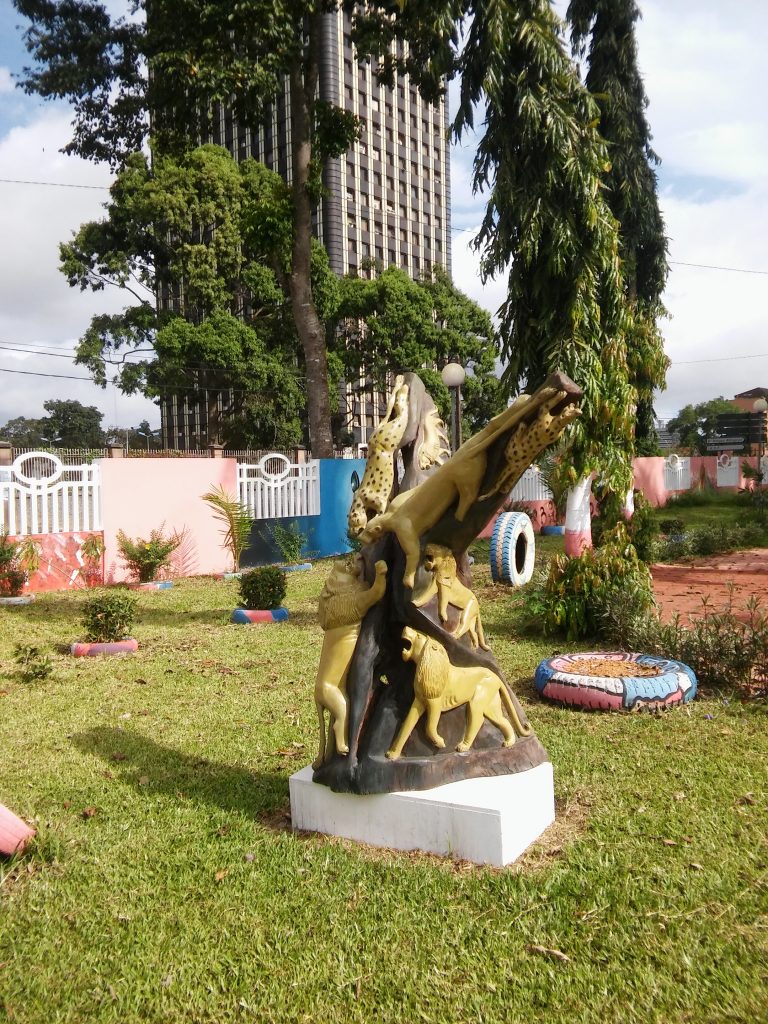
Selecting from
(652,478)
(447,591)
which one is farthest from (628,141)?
(447,591)

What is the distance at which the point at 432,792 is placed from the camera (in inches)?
128

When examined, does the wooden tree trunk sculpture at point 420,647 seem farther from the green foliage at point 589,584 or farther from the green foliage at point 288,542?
the green foliage at point 288,542

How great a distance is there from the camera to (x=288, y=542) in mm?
13469

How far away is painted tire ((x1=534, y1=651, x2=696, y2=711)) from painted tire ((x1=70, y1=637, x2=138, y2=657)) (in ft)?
13.5

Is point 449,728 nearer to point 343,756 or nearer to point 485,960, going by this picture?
point 343,756

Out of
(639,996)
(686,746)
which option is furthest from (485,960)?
(686,746)

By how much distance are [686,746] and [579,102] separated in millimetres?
6269

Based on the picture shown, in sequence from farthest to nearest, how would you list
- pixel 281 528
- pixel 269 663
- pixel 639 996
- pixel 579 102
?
pixel 281 528 < pixel 579 102 < pixel 269 663 < pixel 639 996

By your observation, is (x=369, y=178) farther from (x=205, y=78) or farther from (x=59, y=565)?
(x=59, y=565)

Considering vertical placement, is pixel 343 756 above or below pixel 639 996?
above

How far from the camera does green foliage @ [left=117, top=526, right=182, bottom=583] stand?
37.0 feet

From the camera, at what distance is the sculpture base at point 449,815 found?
10.3ft

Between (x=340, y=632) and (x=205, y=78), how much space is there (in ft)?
36.9

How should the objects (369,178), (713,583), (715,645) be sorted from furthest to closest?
(369,178) → (713,583) → (715,645)
